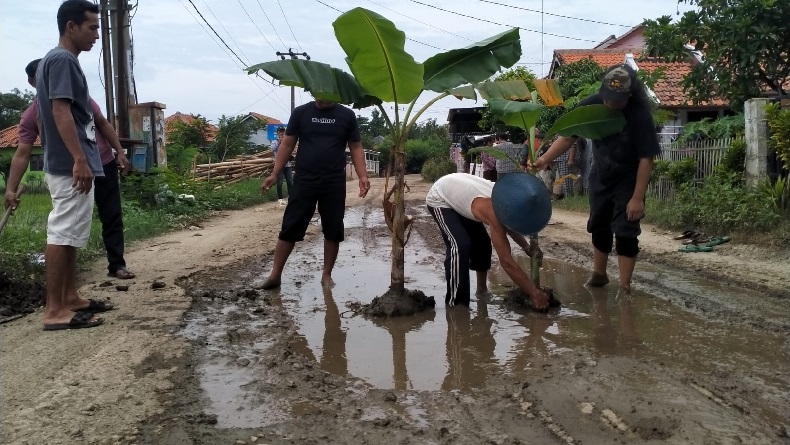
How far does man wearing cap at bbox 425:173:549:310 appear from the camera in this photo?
4930 mm

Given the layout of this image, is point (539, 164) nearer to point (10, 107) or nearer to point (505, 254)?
point (505, 254)

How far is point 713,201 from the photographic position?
29.9 feet

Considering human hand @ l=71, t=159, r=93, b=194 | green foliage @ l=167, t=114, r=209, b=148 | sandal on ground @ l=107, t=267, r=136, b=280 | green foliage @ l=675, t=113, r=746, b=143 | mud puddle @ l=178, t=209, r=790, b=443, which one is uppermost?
green foliage @ l=167, t=114, r=209, b=148

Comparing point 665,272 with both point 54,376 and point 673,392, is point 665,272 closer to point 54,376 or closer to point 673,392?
point 673,392

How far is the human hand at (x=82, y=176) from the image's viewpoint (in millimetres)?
4297

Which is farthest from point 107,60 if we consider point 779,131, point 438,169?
point 438,169

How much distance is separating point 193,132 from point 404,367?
27.0 metres

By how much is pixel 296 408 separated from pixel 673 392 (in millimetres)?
1678

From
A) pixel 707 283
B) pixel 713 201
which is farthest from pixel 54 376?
pixel 713 201

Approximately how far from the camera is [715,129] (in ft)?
41.7

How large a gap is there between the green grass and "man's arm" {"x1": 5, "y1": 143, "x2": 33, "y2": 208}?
106 cm

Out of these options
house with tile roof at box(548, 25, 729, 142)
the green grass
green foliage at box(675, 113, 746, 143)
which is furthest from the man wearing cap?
house with tile roof at box(548, 25, 729, 142)

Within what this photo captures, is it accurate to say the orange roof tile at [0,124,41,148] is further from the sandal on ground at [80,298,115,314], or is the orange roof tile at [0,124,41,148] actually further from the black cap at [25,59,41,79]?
the sandal on ground at [80,298,115,314]

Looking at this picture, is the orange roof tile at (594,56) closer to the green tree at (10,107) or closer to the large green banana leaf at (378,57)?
the large green banana leaf at (378,57)
